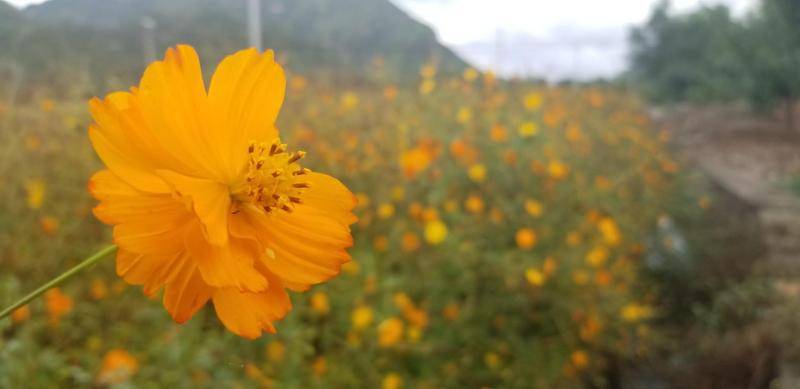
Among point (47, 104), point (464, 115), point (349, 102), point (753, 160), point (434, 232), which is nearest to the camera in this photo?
point (47, 104)

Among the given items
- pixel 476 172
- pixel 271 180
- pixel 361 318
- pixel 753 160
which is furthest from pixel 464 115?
pixel 753 160

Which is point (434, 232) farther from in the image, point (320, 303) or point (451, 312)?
point (320, 303)

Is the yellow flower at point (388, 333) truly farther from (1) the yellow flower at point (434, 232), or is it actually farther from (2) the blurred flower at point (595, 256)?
(2) the blurred flower at point (595, 256)

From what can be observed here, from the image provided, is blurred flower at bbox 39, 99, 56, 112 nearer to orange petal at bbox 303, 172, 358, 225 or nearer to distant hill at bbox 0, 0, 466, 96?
distant hill at bbox 0, 0, 466, 96

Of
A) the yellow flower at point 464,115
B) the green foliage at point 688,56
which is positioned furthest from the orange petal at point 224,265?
the green foliage at point 688,56

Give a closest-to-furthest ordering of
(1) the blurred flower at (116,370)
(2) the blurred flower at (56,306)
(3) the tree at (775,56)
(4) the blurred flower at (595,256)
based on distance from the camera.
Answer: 1. (1) the blurred flower at (116,370)
2. (2) the blurred flower at (56,306)
3. (4) the blurred flower at (595,256)
4. (3) the tree at (775,56)

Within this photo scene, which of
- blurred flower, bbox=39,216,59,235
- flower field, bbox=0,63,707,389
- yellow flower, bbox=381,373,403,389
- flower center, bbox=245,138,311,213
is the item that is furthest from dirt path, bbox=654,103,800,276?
flower center, bbox=245,138,311,213
